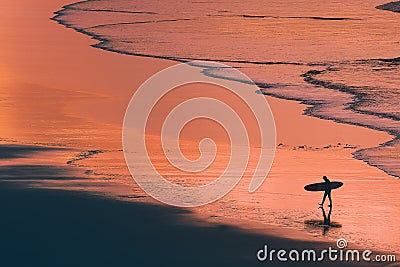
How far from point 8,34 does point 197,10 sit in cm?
1365

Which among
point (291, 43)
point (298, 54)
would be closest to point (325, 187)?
point (298, 54)

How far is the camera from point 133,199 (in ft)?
31.0

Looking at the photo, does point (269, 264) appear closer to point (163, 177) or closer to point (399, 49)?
point (163, 177)

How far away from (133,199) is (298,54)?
1647 centimetres

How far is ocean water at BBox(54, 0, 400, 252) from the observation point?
943 centimetres

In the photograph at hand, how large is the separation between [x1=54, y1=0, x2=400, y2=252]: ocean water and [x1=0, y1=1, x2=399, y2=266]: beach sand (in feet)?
0.16

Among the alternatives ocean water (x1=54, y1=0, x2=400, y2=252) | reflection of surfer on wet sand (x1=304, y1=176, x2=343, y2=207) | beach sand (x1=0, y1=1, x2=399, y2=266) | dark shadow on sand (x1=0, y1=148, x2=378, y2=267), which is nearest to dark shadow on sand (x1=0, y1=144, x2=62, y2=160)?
beach sand (x1=0, y1=1, x2=399, y2=266)

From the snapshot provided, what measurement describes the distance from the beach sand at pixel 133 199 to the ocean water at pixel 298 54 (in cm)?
5

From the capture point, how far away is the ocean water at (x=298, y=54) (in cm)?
943

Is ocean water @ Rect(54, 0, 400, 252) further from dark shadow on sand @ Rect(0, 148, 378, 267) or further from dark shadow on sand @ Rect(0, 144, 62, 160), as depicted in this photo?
Result: dark shadow on sand @ Rect(0, 144, 62, 160)

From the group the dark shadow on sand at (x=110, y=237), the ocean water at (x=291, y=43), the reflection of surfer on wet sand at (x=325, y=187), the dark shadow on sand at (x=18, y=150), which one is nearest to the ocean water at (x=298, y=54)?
the ocean water at (x=291, y=43)

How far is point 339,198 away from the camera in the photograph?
32.3ft

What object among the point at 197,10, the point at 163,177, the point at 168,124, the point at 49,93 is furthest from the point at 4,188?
the point at 197,10

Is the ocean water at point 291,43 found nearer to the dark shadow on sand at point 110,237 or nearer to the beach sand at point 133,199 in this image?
the beach sand at point 133,199
